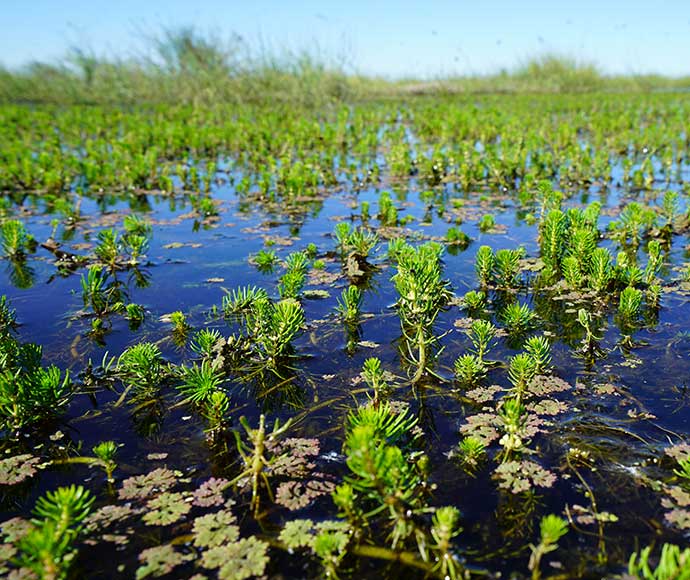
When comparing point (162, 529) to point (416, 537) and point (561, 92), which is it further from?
point (561, 92)

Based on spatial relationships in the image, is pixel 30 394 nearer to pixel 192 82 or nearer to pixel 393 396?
pixel 393 396

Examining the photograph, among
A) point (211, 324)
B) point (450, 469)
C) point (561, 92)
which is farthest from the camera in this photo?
point (561, 92)

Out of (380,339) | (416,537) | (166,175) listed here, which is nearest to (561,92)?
(166,175)

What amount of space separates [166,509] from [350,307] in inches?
85.2

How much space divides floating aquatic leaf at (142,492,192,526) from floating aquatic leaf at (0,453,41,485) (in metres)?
0.71

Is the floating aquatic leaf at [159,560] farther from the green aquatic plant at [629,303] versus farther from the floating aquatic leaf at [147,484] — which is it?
the green aquatic plant at [629,303]

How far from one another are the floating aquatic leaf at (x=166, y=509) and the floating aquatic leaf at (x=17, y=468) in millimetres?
706

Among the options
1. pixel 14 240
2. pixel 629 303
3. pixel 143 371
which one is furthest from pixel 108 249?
pixel 629 303

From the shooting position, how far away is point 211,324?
4402mm

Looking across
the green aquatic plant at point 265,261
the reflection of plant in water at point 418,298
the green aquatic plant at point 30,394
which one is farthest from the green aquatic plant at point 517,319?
the green aquatic plant at point 30,394

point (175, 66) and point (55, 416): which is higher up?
point (175, 66)

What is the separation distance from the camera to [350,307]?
4273mm

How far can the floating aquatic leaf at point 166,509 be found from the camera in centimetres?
241

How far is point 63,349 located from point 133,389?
954mm
